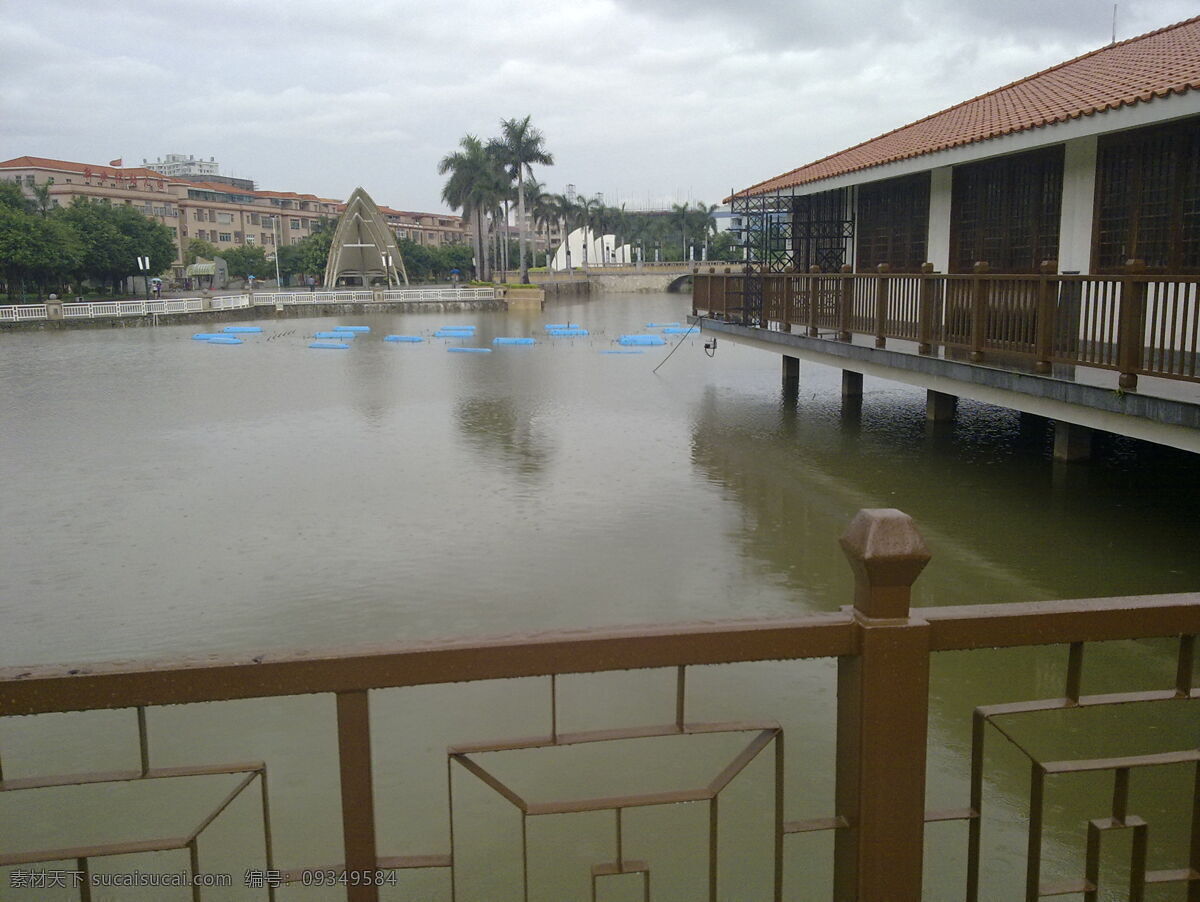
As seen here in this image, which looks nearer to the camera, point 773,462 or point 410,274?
point 773,462

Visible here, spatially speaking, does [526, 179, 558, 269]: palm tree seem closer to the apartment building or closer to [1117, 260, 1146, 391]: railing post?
the apartment building

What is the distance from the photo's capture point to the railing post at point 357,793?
218cm

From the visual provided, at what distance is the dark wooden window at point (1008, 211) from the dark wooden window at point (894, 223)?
1199 mm

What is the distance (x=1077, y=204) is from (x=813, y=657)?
12664 millimetres

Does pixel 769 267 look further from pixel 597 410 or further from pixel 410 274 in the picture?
pixel 410 274

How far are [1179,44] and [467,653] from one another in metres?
14.6

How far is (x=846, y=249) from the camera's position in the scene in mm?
21094

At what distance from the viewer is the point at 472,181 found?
75750mm

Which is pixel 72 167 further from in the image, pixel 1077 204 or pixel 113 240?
pixel 1077 204

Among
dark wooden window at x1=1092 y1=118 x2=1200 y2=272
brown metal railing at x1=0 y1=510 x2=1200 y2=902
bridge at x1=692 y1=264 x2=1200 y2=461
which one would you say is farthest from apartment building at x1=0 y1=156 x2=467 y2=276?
brown metal railing at x1=0 y1=510 x2=1200 y2=902

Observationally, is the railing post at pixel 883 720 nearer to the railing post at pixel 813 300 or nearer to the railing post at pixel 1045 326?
the railing post at pixel 1045 326

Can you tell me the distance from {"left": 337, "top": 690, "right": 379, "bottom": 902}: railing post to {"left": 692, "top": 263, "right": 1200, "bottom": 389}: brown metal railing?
23.0ft

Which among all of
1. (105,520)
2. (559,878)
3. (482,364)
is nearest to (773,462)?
(105,520)

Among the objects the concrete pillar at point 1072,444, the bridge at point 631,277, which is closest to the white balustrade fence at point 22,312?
the concrete pillar at point 1072,444
